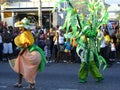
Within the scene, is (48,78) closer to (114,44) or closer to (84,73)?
(84,73)

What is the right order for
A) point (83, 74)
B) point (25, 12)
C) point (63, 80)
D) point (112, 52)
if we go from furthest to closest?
point (25, 12) → point (112, 52) → point (63, 80) → point (83, 74)

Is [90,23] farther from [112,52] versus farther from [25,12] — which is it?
[25,12]

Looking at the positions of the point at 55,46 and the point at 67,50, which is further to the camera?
the point at 55,46

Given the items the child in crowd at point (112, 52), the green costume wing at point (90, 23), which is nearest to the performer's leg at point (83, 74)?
the green costume wing at point (90, 23)

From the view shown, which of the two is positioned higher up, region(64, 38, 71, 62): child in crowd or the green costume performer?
the green costume performer

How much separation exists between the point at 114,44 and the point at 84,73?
6.85 metres

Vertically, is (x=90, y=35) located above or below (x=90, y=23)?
below

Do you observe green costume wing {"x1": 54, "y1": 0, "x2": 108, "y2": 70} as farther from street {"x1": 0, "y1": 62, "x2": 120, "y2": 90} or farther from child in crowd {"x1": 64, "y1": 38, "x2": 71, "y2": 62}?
child in crowd {"x1": 64, "y1": 38, "x2": 71, "y2": 62}

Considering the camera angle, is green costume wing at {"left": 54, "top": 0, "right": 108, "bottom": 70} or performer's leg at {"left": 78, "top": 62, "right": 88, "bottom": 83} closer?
green costume wing at {"left": 54, "top": 0, "right": 108, "bottom": 70}

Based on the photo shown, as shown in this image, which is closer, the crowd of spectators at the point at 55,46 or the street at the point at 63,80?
the street at the point at 63,80

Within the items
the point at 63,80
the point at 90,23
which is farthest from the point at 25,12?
the point at 90,23

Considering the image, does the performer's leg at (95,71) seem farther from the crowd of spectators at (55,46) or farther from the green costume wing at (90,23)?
the crowd of spectators at (55,46)

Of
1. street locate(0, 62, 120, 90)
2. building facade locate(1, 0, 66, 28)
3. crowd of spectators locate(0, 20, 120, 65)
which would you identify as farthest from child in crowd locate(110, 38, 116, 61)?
building facade locate(1, 0, 66, 28)

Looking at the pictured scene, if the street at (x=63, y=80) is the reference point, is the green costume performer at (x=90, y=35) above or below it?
above
